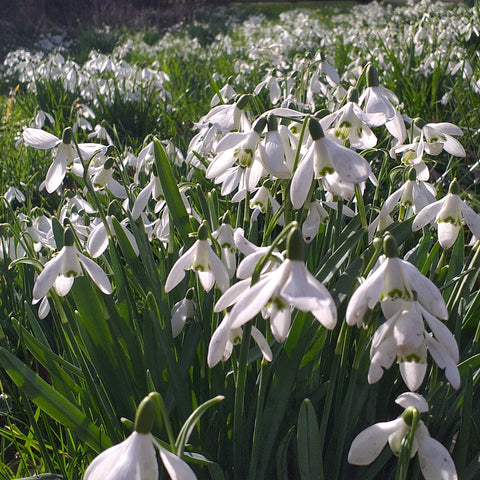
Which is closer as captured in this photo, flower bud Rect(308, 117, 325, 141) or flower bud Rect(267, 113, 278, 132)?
flower bud Rect(308, 117, 325, 141)

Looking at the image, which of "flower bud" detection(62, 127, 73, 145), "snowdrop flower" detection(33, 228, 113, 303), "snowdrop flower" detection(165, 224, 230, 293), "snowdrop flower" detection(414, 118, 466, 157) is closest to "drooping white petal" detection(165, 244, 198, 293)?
"snowdrop flower" detection(165, 224, 230, 293)

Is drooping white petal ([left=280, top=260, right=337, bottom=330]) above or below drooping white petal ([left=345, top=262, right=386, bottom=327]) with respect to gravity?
above

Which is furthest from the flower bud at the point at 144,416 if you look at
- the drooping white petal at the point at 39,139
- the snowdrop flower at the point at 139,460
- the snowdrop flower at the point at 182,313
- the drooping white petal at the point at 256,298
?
the drooping white petal at the point at 39,139

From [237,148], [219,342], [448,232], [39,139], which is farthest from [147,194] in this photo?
[448,232]

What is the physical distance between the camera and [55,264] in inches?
43.4

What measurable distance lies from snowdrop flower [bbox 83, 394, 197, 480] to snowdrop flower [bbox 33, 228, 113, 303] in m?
0.46

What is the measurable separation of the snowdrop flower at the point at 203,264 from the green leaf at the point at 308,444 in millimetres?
269

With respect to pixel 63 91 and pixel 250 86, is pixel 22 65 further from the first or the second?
pixel 250 86

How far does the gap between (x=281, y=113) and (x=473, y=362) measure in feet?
2.06

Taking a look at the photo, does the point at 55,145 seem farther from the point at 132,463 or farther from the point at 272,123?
the point at 132,463

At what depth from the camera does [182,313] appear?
130 centimetres

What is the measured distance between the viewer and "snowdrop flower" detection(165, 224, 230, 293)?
102cm

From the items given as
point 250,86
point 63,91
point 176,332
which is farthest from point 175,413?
point 63,91

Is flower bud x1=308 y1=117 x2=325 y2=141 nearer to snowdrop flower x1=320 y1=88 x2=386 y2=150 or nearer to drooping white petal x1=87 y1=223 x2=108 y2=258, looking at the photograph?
snowdrop flower x1=320 y1=88 x2=386 y2=150
